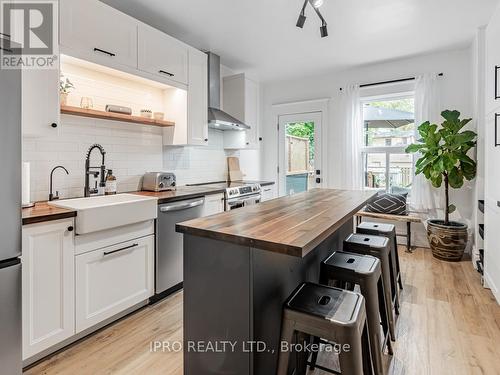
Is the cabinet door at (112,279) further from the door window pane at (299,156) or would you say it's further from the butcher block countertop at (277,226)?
the door window pane at (299,156)

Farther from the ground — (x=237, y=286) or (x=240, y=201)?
(x=240, y=201)

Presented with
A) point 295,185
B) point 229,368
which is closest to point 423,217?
point 295,185

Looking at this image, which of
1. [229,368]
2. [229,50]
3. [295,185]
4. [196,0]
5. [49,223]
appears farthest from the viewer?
[295,185]

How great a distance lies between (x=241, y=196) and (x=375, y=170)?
→ 235cm

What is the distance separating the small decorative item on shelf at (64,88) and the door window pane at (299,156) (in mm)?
3561

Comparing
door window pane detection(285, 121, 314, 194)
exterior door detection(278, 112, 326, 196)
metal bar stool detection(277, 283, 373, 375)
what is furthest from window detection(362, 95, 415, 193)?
metal bar stool detection(277, 283, 373, 375)

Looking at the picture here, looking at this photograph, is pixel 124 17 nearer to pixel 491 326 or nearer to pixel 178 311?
pixel 178 311

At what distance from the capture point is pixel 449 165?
11.2 feet

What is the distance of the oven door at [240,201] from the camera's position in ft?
11.0

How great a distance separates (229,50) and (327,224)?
10.4ft

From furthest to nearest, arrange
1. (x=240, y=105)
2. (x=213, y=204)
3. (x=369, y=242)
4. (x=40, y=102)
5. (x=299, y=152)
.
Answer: (x=299, y=152) < (x=240, y=105) < (x=213, y=204) < (x=369, y=242) < (x=40, y=102)

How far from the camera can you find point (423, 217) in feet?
13.7

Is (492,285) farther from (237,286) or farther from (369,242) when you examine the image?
(237,286)

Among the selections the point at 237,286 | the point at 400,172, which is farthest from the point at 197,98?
the point at 400,172
